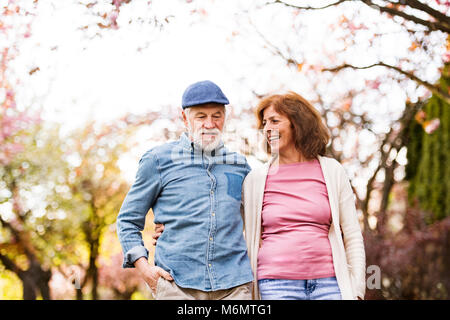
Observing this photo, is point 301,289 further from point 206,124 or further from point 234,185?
point 206,124

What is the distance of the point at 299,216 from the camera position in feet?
8.74

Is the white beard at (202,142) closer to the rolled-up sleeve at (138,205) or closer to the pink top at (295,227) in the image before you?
the rolled-up sleeve at (138,205)

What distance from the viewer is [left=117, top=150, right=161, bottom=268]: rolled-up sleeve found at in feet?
8.30

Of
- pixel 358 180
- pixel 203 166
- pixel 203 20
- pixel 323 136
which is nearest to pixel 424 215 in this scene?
pixel 358 180

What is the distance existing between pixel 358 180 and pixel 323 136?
630 centimetres

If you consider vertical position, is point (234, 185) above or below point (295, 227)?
above

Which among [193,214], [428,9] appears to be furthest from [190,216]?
[428,9]

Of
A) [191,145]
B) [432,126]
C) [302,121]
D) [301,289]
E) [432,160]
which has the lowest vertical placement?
[301,289]

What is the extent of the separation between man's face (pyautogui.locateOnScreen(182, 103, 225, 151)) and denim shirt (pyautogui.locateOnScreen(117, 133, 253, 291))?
67mm

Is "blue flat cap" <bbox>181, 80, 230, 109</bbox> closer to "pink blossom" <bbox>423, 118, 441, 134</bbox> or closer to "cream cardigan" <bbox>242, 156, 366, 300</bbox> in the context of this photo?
"cream cardigan" <bbox>242, 156, 366, 300</bbox>

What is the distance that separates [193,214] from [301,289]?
0.64 metres

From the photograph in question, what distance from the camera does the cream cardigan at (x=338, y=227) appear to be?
2662mm

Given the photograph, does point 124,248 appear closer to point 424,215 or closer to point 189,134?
point 189,134

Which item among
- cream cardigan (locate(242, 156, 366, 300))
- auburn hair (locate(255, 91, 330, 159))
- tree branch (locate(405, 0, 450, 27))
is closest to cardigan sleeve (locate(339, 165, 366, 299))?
cream cardigan (locate(242, 156, 366, 300))
